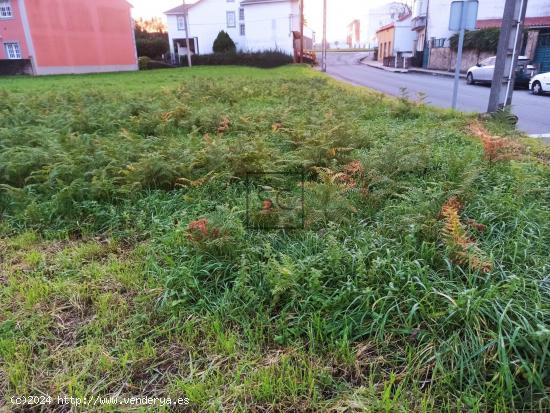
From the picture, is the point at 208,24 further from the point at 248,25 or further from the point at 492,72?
the point at 492,72

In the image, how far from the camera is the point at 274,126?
7551 mm

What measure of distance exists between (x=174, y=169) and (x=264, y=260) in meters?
2.35

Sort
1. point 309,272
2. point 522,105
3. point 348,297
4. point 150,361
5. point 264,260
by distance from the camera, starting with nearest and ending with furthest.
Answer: point 150,361, point 348,297, point 309,272, point 264,260, point 522,105

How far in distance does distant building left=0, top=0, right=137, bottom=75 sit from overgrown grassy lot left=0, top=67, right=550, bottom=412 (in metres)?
34.5

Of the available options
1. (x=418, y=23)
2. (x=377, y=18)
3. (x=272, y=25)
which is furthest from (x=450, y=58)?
(x=377, y=18)

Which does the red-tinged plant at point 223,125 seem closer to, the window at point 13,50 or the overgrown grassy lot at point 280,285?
the overgrown grassy lot at point 280,285

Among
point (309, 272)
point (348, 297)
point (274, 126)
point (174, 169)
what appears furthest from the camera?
point (274, 126)

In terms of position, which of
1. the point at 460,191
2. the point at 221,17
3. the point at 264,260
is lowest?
the point at 264,260

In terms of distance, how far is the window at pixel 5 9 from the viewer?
108 ft

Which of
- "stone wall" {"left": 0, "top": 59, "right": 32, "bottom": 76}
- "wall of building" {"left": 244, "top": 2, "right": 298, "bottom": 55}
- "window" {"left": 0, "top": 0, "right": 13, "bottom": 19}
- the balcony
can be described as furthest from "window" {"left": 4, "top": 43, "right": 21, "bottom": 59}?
the balcony

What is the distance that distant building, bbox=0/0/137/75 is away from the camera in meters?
32.8

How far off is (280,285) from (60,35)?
39723 millimetres

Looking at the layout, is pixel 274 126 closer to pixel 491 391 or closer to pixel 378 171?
pixel 378 171

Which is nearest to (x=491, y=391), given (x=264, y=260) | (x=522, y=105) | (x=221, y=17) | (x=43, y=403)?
(x=264, y=260)
